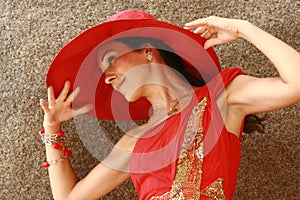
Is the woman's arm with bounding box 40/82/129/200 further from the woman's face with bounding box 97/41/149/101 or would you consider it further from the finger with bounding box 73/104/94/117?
the woman's face with bounding box 97/41/149/101

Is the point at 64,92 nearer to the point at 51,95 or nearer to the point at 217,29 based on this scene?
the point at 51,95

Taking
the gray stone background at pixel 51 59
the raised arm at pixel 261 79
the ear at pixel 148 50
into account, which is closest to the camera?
the raised arm at pixel 261 79

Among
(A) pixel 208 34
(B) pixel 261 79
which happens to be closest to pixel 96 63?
(A) pixel 208 34

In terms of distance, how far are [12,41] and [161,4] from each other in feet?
1.35

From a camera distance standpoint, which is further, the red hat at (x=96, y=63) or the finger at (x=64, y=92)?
the finger at (x=64, y=92)

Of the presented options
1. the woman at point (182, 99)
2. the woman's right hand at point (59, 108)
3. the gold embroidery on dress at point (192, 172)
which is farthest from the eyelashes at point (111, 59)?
the gold embroidery on dress at point (192, 172)

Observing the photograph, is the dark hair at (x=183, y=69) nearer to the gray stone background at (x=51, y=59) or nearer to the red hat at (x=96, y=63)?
the red hat at (x=96, y=63)

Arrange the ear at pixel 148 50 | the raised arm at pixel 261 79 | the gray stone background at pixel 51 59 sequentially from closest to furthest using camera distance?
the raised arm at pixel 261 79, the ear at pixel 148 50, the gray stone background at pixel 51 59

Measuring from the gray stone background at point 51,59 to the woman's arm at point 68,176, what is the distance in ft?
0.43

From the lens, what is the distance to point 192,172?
1.07m

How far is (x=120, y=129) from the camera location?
1339 millimetres

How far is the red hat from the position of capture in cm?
102

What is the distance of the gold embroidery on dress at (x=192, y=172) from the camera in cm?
107

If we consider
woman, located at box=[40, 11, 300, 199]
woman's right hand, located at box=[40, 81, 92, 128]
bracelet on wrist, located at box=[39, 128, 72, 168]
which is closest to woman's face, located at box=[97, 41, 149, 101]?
woman, located at box=[40, 11, 300, 199]
